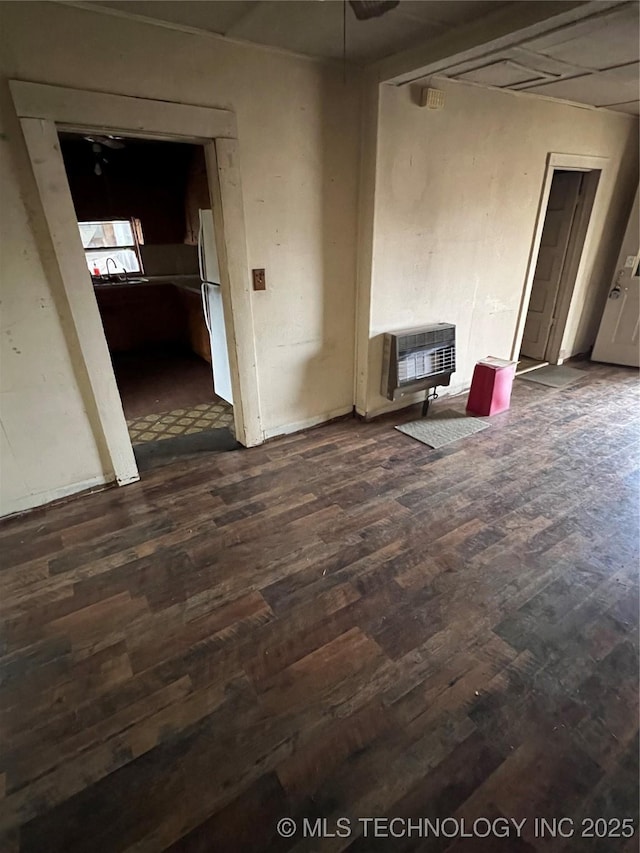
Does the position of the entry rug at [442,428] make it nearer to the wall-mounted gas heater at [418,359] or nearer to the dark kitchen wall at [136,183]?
the wall-mounted gas heater at [418,359]

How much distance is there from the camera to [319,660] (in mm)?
1643

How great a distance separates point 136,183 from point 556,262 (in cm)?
536

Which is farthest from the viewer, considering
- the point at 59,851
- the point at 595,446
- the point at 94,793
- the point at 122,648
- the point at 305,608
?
the point at 595,446

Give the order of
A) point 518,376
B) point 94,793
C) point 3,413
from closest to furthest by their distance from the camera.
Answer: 1. point 94,793
2. point 3,413
3. point 518,376

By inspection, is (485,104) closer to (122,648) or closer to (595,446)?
(595,446)

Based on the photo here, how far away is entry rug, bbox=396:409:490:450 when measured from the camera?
3.31m

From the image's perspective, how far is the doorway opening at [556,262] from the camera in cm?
441

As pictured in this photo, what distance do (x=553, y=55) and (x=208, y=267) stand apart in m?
2.62

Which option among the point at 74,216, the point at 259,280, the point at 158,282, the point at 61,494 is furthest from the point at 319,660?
the point at 158,282

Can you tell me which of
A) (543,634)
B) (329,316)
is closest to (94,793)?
(543,634)

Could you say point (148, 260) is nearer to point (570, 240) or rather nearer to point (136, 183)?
point (136, 183)

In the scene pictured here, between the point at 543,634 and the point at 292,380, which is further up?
the point at 292,380

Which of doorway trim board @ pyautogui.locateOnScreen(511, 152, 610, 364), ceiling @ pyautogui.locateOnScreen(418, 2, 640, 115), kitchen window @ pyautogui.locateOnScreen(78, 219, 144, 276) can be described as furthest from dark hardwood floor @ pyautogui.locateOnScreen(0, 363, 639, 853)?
kitchen window @ pyautogui.locateOnScreen(78, 219, 144, 276)

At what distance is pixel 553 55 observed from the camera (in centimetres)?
249
